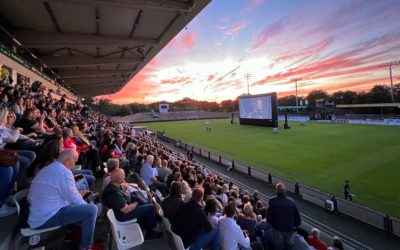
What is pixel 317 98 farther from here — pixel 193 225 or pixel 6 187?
pixel 6 187

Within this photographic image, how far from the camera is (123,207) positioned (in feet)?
12.5

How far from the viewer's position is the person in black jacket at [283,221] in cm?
506

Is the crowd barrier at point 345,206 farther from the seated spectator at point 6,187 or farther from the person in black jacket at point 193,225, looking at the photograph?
the seated spectator at point 6,187

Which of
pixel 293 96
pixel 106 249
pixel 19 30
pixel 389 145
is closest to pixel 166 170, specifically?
pixel 106 249

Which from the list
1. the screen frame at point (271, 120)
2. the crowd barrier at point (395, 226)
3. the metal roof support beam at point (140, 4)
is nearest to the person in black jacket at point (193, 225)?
the metal roof support beam at point (140, 4)

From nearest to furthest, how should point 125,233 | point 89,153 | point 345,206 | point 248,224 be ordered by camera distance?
point 125,233 → point 248,224 → point 89,153 → point 345,206

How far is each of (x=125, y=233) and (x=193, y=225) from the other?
3.31ft

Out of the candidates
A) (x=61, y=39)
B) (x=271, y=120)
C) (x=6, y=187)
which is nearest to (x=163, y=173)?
(x=6, y=187)

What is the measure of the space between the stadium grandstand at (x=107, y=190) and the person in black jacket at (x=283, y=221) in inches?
0.8

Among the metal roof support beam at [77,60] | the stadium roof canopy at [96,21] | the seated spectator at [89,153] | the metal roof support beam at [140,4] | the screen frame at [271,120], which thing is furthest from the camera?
the screen frame at [271,120]

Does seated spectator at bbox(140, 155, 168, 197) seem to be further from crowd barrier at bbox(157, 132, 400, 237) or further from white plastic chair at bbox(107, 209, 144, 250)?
crowd barrier at bbox(157, 132, 400, 237)

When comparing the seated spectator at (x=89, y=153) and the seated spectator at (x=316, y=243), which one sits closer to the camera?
the seated spectator at (x=316, y=243)

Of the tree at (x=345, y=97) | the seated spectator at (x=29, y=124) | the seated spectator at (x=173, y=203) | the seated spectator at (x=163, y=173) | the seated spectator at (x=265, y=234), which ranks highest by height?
the tree at (x=345, y=97)

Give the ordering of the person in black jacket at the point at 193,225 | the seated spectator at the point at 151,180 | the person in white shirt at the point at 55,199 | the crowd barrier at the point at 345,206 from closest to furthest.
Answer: the person in white shirt at the point at 55,199 → the person in black jacket at the point at 193,225 → the seated spectator at the point at 151,180 → the crowd barrier at the point at 345,206
